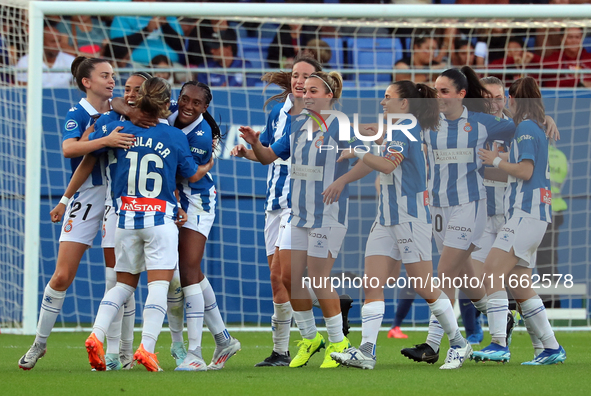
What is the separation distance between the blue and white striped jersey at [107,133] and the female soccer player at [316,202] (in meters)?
0.81

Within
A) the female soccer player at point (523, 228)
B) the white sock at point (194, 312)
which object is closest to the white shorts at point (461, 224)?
the female soccer player at point (523, 228)

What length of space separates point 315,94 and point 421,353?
5.83 feet

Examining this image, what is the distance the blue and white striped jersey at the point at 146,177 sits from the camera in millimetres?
4613

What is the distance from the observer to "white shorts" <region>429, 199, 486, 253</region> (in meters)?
5.41

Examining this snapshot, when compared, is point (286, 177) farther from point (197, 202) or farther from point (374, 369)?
point (374, 369)

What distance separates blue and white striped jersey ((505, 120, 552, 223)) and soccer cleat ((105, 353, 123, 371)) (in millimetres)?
2608

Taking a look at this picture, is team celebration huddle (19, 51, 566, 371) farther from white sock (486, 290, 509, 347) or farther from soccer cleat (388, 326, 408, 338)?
soccer cleat (388, 326, 408, 338)

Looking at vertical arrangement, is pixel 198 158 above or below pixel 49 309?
above

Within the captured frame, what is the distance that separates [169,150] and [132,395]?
1.48 meters

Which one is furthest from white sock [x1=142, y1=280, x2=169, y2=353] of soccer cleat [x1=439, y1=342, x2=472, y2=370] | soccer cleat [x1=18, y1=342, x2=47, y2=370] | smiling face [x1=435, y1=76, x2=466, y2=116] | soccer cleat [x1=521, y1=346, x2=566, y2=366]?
soccer cleat [x1=521, y1=346, x2=566, y2=366]

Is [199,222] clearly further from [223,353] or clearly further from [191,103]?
[223,353]

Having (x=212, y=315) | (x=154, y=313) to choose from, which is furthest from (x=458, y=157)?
(x=154, y=313)

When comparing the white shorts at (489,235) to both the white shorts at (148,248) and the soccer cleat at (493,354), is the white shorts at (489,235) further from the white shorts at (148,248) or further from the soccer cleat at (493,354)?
the white shorts at (148,248)

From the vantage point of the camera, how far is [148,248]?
4664 mm
